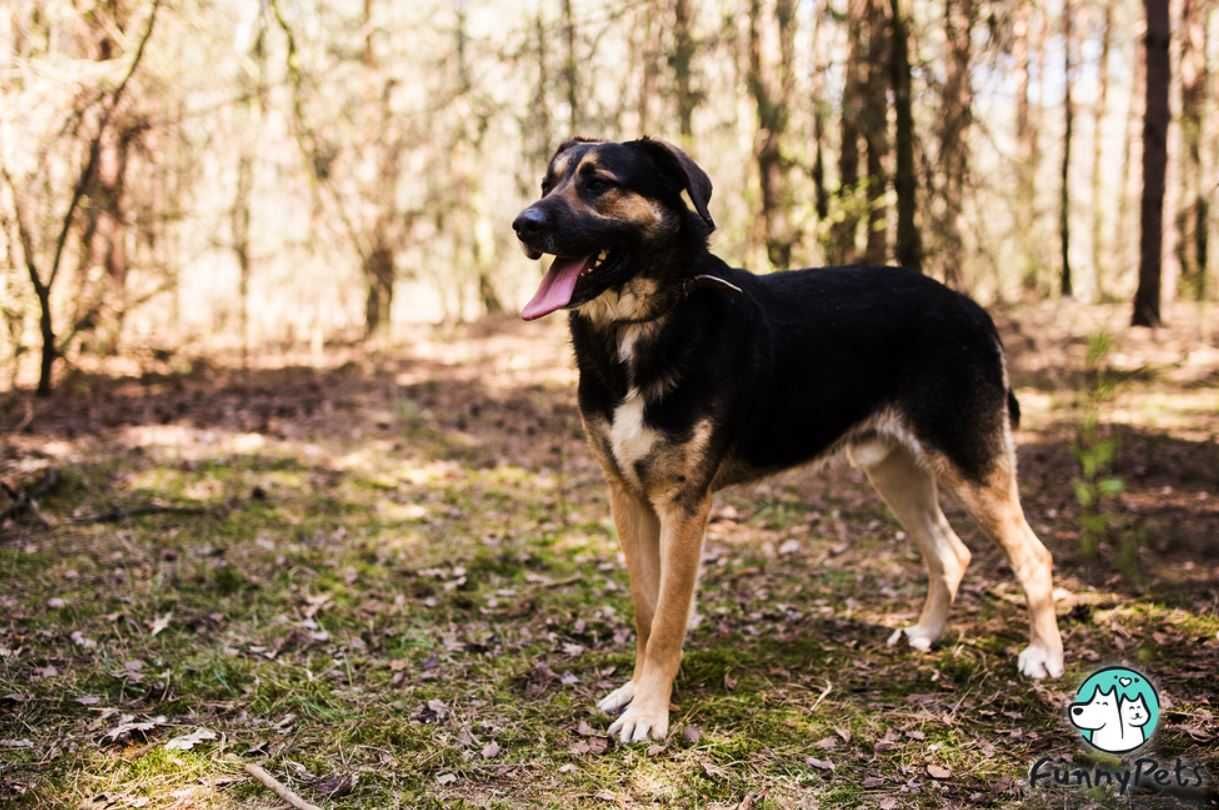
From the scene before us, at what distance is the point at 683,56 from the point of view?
8750 mm

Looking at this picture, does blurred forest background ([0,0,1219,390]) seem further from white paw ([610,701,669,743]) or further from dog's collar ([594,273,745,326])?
white paw ([610,701,669,743])

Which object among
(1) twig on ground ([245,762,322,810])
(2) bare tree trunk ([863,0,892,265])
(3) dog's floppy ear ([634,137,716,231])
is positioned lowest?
(1) twig on ground ([245,762,322,810])

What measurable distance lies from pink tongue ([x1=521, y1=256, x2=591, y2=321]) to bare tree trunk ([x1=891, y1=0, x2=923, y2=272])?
4510 millimetres

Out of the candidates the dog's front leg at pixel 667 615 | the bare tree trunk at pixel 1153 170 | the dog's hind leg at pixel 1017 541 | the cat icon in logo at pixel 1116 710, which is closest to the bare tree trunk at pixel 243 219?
the dog's front leg at pixel 667 615

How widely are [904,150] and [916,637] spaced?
444 cm

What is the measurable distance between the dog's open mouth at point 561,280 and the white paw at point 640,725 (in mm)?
1689

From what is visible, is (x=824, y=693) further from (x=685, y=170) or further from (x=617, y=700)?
(x=685, y=170)

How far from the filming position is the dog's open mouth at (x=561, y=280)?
388 cm

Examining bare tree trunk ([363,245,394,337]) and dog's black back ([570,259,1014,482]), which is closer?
dog's black back ([570,259,1014,482])

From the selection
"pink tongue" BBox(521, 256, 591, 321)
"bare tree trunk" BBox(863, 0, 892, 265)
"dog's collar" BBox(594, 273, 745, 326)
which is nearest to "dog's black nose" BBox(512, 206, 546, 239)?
"pink tongue" BBox(521, 256, 591, 321)

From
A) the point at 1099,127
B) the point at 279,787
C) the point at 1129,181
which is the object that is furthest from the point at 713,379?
the point at 1129,181

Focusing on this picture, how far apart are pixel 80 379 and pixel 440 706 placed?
26.3 ft

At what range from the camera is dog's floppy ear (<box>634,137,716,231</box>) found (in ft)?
13.2

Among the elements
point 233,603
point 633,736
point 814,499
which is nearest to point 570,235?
point 633,736
